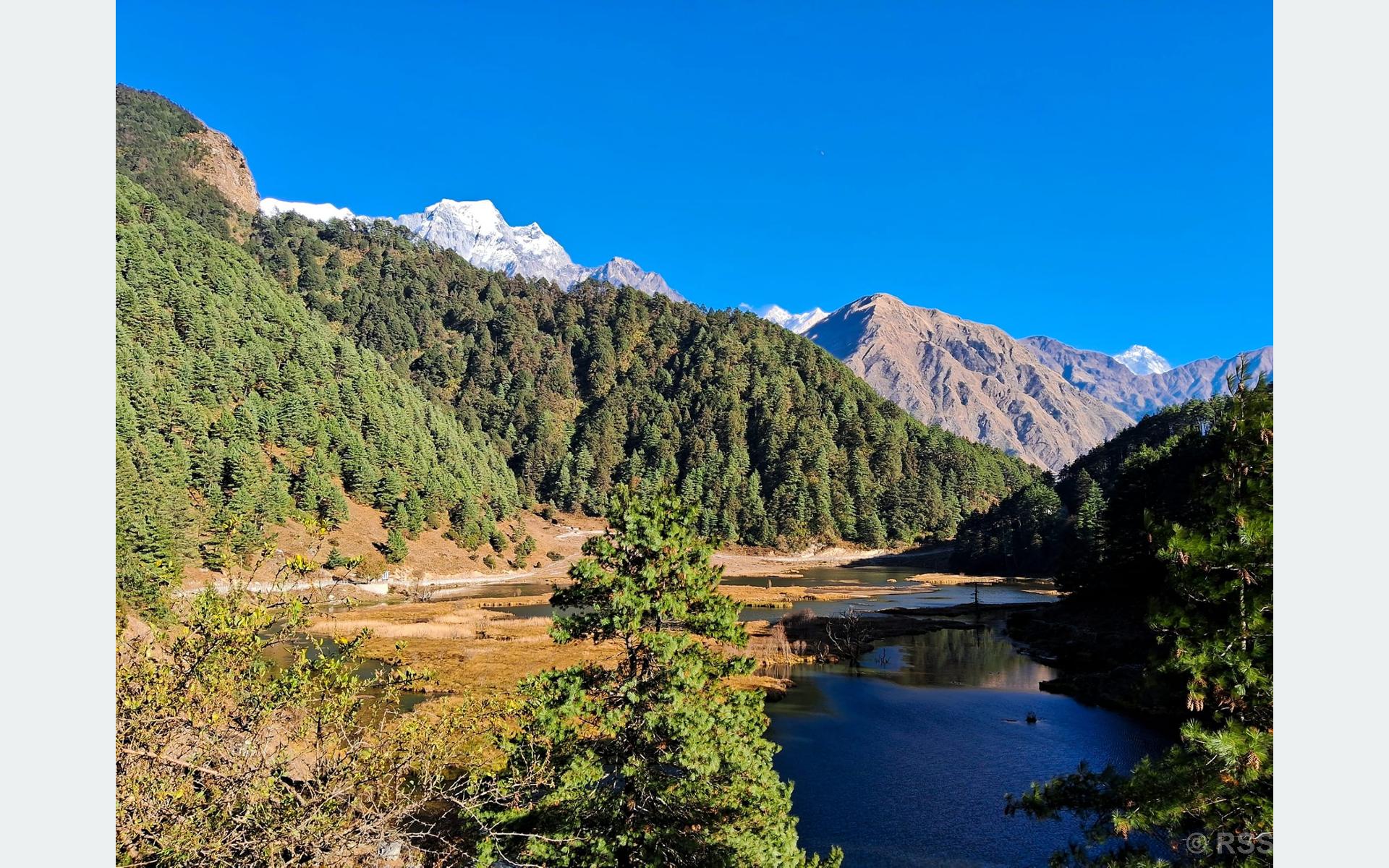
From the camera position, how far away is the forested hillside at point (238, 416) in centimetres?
9819

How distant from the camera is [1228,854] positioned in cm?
1092

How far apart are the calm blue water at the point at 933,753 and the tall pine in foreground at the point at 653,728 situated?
12790 millimetres

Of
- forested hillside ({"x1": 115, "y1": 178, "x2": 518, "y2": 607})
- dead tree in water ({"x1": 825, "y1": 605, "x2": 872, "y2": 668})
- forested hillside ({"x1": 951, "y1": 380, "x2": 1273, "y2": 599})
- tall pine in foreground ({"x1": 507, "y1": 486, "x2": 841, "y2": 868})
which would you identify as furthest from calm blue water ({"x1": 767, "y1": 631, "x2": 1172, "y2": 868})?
forested hillside ({"x1": 115, "y1": 178, "x2": 518, "y2": 607})

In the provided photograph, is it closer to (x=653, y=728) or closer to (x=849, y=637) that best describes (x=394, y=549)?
(x=849, y=637)

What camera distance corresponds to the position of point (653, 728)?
57.9ft

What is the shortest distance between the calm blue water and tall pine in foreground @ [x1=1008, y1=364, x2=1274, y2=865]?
1892 cm

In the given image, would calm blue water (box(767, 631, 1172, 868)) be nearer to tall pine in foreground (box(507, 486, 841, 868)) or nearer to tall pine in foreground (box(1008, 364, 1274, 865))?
tall pine in foreground (box(507, 486, 841, 868))

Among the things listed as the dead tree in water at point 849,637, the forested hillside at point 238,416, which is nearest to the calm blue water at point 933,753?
the dead tree in water at point 849,637

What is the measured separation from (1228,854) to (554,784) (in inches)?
511

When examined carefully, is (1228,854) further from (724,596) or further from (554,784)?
(554,784)

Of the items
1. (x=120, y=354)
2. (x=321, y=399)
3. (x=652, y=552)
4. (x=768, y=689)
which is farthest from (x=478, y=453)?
(x=652, y=552)

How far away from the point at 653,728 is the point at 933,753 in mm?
27993

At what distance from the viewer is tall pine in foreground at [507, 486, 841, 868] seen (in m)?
16.9

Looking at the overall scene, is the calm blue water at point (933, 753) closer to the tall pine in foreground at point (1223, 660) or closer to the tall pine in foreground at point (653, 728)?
the tall pine in foreground at point (653, 728)
